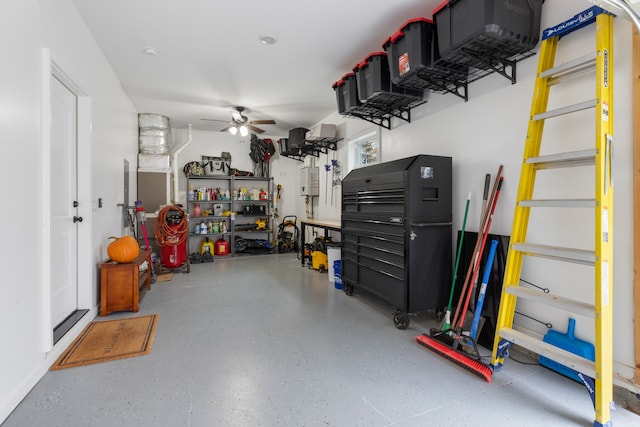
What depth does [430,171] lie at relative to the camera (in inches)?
107

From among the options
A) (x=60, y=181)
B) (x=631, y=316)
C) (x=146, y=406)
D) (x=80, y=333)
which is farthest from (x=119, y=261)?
(x=631, y=316)

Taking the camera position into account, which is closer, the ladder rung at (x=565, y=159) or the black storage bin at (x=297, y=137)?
the ladder rung at (x=565, y=159)

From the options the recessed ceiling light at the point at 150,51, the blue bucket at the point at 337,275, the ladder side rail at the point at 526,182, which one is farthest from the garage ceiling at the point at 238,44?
the blue bucket at the point at 337,275

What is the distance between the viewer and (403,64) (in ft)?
8.31

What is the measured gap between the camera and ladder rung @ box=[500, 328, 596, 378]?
60.4 inches

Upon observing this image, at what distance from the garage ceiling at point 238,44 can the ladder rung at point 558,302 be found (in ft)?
7.78

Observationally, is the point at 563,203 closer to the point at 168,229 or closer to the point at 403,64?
the point at 403,64

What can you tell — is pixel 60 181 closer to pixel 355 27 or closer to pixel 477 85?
pixel 355 27

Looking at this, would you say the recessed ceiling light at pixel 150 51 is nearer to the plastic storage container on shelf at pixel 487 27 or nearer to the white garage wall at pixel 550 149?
the plastic storage container on shelf at pixel 487 27

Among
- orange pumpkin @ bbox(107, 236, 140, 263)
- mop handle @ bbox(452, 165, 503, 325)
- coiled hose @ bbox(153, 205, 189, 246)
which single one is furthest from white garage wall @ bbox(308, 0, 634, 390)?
coiled hose @ bbox(153, 205, 189, 246)

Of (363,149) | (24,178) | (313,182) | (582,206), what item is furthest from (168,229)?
(582,206)

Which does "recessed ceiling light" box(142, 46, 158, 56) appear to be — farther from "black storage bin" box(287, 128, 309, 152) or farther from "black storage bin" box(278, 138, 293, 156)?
"black storage bin" box(278, 138, 293, 156)

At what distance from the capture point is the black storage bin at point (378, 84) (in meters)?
2.95

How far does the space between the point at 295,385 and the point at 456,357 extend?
1.15 m
